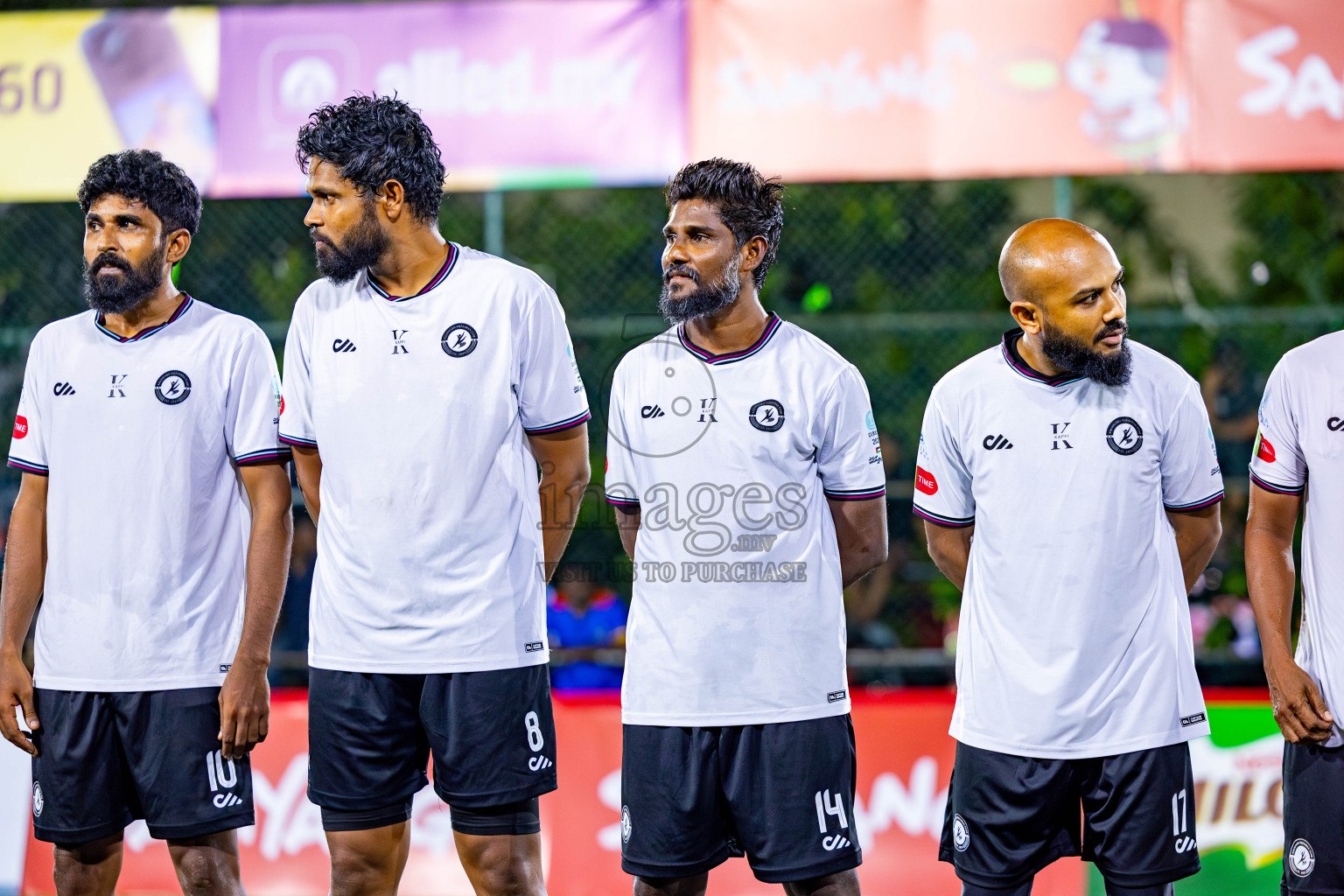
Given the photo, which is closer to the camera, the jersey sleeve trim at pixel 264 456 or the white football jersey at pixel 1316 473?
the white football jersey at pixel 1316 473

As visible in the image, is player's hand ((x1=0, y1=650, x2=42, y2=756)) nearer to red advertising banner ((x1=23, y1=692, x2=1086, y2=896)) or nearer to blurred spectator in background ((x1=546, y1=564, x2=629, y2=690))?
red advertising banner ((x1=23, y1=692, x2=1086, y2=896))

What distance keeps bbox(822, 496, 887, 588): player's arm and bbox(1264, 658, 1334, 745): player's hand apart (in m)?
1.03

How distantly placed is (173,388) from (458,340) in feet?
2.96

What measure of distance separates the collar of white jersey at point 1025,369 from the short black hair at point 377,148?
1.59 m

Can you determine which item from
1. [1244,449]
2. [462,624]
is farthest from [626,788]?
[1244,449]

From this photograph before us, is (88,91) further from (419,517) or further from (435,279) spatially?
(419,517)

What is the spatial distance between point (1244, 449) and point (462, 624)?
6.27 meters

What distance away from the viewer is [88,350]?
12.4 ft

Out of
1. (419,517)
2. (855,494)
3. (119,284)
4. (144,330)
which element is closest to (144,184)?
(119,284)

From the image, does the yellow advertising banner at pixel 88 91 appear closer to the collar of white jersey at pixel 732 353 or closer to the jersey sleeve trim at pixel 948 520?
the collar of white jersey at pixel 732 353

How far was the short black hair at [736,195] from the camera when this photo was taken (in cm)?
362

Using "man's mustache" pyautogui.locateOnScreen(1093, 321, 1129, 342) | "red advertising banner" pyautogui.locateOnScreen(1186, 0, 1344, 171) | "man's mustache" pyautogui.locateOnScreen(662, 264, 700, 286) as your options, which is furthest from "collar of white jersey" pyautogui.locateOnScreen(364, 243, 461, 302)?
"red advertising banner" pyautogui.locateOnScreen(1186, 0, 1344, 171)

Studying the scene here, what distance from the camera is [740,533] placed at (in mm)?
3416

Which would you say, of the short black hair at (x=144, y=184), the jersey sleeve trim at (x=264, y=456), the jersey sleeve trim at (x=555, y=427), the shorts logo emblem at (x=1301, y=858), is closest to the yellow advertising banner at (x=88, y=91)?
the short black hair at (x=144, y=184)
